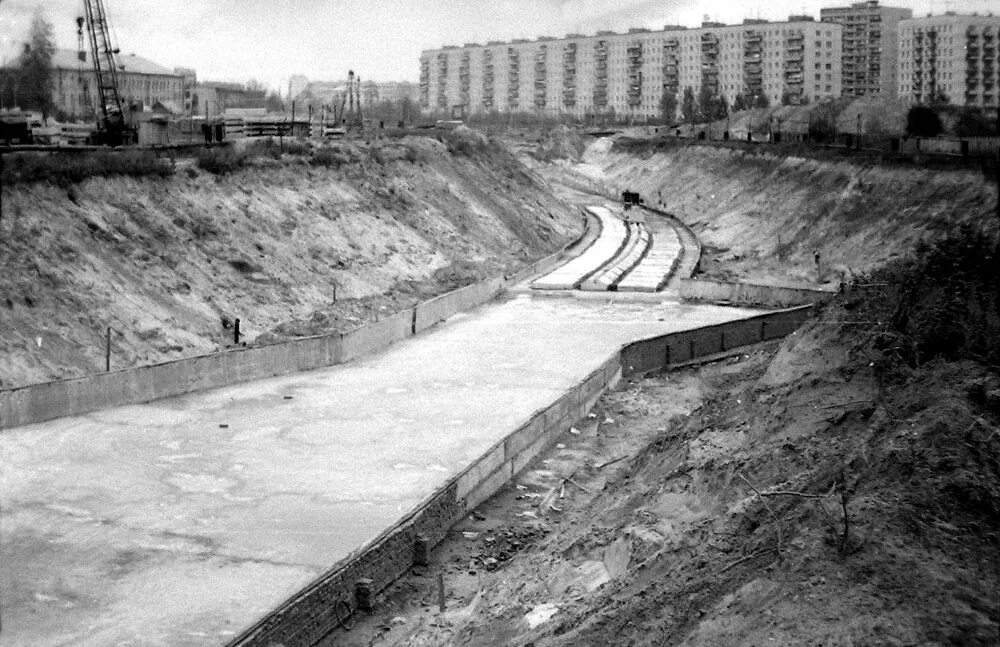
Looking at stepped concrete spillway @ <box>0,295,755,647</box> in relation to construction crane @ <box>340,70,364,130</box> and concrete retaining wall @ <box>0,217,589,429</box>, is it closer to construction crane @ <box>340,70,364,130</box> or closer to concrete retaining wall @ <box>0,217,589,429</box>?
concrete retaining wall @ <box>0,217,589,429</box>

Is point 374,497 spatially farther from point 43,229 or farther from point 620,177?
point 620,177

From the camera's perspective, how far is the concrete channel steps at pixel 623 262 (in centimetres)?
4222

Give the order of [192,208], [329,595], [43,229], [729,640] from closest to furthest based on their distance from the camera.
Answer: [729,640] → [329,595] → [43,229] → [192,208]

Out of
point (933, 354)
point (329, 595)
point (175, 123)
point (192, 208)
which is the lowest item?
point (329, 595)

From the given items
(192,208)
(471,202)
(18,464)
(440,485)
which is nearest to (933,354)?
(440,485)

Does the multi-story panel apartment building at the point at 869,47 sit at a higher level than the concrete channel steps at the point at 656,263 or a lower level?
higher

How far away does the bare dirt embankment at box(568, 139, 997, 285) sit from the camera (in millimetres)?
42000

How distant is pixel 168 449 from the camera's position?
21656 mm

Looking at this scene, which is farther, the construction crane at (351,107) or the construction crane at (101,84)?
the construction crane at (351,107)

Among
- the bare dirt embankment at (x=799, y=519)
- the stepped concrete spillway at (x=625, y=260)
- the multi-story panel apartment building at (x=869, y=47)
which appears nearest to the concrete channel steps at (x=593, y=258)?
the stepped concrete spillway at (x=625, y=260)

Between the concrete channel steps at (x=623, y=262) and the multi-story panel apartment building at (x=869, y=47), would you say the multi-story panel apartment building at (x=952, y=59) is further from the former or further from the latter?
the concrete channel steps at (x=623, y=262)

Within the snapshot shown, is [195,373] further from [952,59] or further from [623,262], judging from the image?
[952,59]

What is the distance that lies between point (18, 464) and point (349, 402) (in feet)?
23.4

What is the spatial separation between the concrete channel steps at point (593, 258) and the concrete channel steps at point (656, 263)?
149 cm
